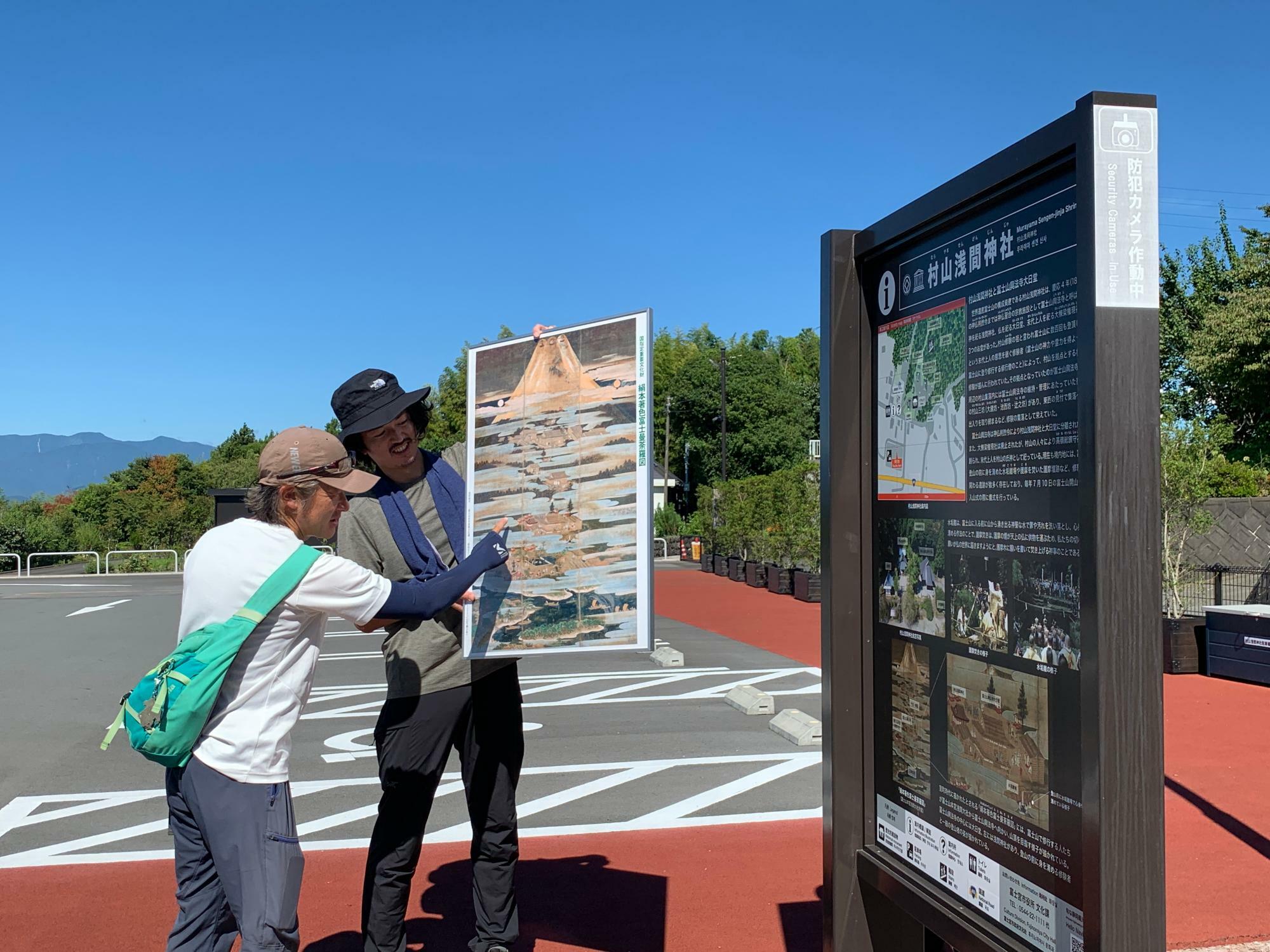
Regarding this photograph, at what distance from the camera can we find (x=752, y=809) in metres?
6.16

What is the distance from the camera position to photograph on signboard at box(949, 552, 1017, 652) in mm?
2314

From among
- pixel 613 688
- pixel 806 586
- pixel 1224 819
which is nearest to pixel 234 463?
pixel 806 586

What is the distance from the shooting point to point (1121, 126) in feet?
6.39

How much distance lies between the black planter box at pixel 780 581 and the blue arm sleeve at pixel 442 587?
1889 centimetres

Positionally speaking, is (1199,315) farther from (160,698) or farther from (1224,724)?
(160,698)

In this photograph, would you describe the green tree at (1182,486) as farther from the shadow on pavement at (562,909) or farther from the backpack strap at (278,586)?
the backpack strap at (278,586)

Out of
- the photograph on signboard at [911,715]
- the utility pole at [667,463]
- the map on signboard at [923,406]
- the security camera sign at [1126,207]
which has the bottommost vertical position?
the photograph on signboard at [911,715]

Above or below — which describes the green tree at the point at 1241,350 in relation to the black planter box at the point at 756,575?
above

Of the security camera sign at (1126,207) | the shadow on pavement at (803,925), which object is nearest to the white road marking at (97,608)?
the shadow on pavement at (803,925)

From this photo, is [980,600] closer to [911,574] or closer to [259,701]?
[911,574]

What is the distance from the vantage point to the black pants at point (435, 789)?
3490 millimetres

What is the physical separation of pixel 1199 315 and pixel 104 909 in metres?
34.9

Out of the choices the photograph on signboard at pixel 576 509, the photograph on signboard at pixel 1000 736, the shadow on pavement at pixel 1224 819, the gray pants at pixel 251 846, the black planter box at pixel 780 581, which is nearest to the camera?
the photograph on signboard at pixel 1000 736

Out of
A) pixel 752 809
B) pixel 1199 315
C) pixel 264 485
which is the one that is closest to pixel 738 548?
pixel 1199 315
